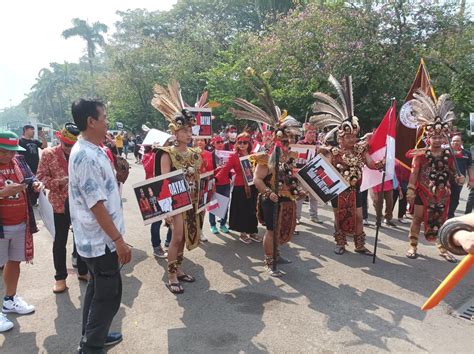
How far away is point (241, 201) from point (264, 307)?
103 inches

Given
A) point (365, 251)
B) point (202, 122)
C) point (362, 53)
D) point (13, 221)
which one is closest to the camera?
point (13, 221)

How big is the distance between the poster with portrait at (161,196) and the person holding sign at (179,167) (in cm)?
16

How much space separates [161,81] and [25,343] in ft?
93.3

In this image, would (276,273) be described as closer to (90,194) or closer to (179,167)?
(179,167)

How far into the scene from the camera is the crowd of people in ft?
9.20

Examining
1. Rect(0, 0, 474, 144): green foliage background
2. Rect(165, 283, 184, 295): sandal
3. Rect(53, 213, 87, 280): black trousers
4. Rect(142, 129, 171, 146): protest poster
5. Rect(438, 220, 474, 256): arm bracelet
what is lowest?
Rect(165, 283, 184, 295): sandal

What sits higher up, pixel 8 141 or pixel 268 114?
pixel 268 114

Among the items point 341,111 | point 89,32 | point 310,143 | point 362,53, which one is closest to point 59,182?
point 341,111

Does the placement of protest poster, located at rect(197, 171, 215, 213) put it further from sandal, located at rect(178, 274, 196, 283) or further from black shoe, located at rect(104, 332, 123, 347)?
black shoe, located at rect(104, 332, 123, 347)

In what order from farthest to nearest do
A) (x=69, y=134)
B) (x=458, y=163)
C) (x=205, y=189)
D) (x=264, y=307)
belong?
1. (x=458, y=163)
2. (x=205, y=189)
3. (x=69, y=134)
4. (x=264, y=307)

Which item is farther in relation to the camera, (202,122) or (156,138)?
(202,122)

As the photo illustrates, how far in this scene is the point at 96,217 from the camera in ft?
8.87

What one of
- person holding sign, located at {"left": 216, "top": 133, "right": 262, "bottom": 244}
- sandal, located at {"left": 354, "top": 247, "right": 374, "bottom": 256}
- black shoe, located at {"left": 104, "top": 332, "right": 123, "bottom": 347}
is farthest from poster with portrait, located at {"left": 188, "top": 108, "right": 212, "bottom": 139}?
black shoe, located at {"left": 104, "top": 332, "right": 123, "bottom": 347}

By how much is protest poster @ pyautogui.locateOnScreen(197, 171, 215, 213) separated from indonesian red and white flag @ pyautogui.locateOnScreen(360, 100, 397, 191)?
2.46 m
